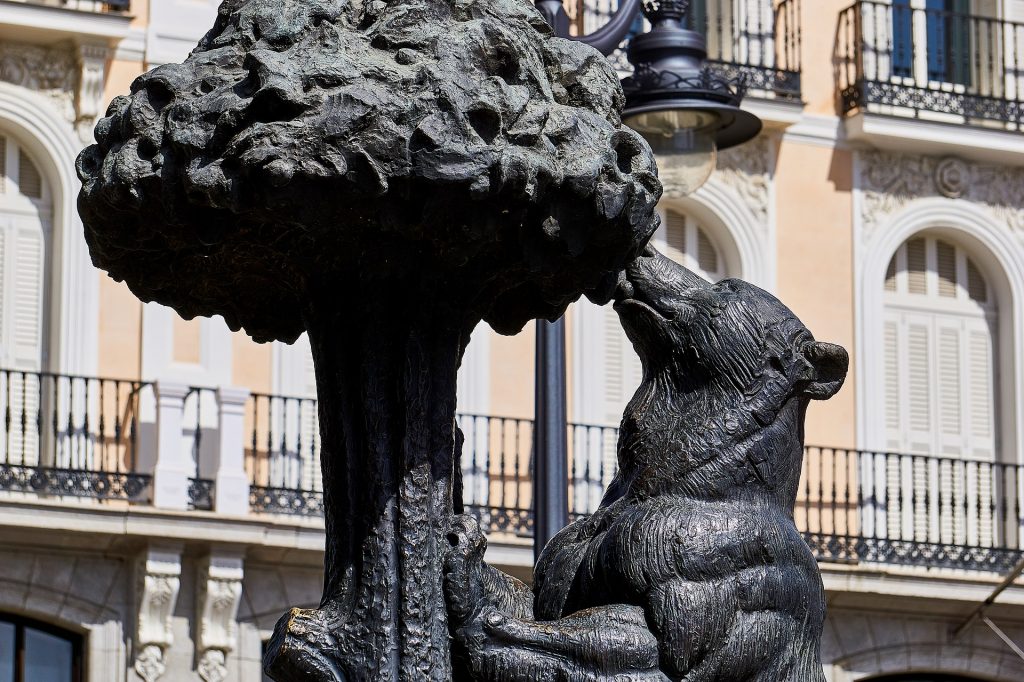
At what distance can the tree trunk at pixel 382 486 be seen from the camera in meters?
4.06

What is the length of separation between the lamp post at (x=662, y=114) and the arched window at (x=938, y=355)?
1301cm

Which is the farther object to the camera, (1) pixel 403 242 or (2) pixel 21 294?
(2) pixel 21 294

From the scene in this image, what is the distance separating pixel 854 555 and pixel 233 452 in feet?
16.9

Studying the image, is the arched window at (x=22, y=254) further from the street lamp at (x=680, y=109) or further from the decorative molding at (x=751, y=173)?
the street lamp at (x=680, y=109)

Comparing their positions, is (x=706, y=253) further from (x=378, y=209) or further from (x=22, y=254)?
(x=378, y=209)

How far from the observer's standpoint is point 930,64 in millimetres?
23422

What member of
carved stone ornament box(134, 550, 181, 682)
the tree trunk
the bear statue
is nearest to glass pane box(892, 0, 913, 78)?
carved stone ornament box(134, 550, 181, 682)

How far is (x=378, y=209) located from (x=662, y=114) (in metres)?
5.60

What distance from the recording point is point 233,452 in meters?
19.5

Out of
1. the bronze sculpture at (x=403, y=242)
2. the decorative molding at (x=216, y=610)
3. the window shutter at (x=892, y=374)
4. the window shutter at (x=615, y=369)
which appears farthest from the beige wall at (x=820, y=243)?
the bronze sculpture at (x=403, y=242)

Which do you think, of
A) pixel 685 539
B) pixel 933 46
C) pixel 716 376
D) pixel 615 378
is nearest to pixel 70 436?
pixel 615 378

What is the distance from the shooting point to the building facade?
1938 cm

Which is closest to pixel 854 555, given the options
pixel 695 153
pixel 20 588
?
pixel 20 588

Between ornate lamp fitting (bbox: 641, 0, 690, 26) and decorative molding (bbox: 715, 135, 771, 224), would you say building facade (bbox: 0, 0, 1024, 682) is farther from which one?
ornate lamp fitting (bbox: 641, 0, 690, 26)
